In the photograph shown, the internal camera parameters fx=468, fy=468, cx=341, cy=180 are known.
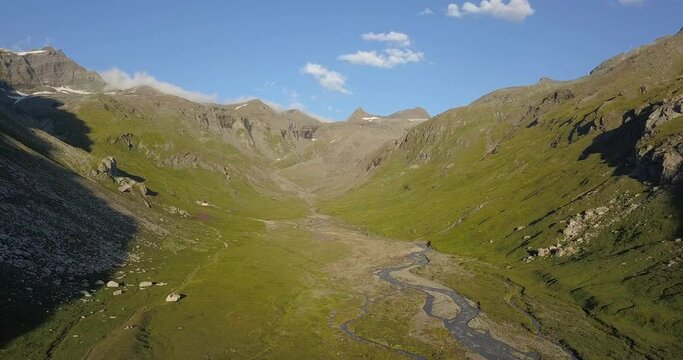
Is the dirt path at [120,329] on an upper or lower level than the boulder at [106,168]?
lower

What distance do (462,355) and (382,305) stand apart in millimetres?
26845

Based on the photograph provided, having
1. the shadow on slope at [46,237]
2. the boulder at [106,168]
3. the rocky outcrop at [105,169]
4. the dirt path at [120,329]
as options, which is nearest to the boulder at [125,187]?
the rocky outcrop at [105,169]

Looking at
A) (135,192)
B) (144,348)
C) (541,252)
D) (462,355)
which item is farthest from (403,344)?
(135,192)

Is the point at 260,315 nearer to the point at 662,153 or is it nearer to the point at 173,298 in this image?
the point at 173,298

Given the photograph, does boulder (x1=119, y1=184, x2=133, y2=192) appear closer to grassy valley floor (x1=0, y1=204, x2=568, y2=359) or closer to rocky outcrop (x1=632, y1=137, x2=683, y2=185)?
grassy valley floor (x1=0, y1=204, x2=568, y2=359)

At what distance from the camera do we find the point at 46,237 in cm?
7781

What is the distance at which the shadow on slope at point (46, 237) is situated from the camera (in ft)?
191

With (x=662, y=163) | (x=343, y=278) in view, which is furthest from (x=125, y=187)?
(x=662, y=163)

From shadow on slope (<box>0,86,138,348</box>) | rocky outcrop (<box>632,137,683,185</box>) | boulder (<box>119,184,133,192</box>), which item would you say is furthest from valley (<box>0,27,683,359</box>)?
boulder (<box>119,184,133,192</box>)

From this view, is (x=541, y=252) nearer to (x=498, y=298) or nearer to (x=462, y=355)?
(x=498, y=298)

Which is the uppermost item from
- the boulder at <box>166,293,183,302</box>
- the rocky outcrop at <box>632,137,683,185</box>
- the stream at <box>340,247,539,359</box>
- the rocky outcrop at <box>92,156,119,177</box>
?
the rocky outcrop at <box>632,137,683,185</box>

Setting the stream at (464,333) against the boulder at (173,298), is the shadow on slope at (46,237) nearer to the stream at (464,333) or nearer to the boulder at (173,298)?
the boulder at (173,298)

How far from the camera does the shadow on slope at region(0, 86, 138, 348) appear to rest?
5809 centimetres

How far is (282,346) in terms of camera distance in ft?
208
